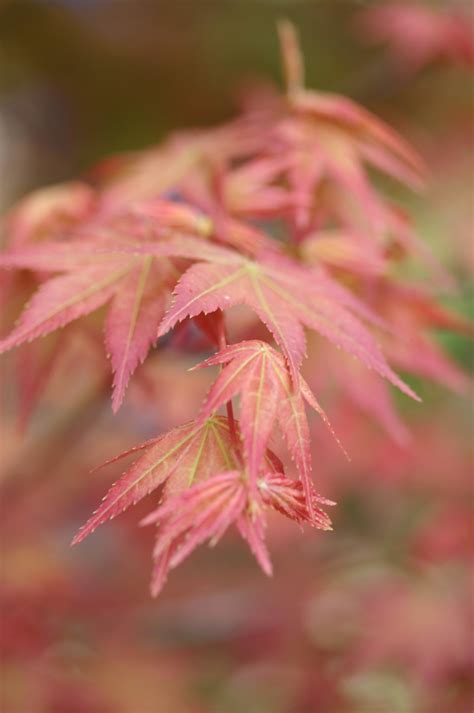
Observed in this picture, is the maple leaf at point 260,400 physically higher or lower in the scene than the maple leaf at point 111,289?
lower

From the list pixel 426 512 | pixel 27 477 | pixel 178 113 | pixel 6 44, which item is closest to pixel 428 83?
pixel 178 113

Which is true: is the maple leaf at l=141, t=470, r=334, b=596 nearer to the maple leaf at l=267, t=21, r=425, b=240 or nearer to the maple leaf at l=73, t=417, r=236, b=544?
the maple leaf at l=73, t=417, r=236, b=544

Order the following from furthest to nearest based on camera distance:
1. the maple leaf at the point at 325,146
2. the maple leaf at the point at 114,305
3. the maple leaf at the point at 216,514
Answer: the maple leaf at the point at 325,146 → the maple leaf at the point at 114,305 → the maple leaf at the point at 216,514

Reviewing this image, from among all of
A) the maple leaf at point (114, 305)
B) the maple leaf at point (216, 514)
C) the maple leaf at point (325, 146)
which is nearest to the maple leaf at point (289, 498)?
the maple leaf at point (216, 514)

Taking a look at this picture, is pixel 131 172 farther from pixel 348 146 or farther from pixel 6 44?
pixel 6 44

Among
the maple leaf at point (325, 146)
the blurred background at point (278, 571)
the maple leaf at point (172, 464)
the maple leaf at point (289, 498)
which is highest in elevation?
the maple leaf at point (325, 146)

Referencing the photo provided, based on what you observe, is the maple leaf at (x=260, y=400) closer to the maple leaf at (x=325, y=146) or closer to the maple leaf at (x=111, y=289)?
the maple leaf at (x=111, y=289)

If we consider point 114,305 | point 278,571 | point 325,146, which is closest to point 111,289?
point 114,305

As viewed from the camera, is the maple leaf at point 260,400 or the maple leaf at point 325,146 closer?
the maple leaf at point 260,400
